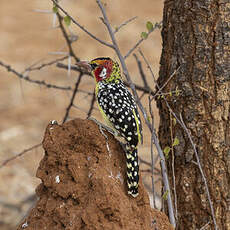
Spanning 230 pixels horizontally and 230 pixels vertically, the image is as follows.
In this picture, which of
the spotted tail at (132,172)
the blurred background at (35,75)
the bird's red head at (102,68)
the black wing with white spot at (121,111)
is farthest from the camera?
the blurred background at (35,75)

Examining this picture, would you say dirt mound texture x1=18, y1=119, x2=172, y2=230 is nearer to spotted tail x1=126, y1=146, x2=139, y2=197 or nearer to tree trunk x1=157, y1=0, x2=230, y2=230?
spotted tail x1=126, y1=146, x2=139, y2=197

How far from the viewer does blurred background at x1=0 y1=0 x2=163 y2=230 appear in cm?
875

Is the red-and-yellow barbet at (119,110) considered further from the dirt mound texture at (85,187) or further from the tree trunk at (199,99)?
the tree trunk at (199,99)

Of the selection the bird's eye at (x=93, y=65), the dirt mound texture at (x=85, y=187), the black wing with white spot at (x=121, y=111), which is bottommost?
the dirt mound texture at (x=85, y=187)

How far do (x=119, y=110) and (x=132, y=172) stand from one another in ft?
1.72

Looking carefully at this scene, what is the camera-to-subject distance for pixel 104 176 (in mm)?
3258

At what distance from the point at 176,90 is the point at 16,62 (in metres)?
8.53

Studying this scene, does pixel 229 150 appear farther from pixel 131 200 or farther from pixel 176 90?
pixel 131 200

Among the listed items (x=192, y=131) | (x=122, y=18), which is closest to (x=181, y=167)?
(x=192, y=131)

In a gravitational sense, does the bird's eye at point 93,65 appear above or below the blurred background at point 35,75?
below

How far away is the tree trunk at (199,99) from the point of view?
3990 mm

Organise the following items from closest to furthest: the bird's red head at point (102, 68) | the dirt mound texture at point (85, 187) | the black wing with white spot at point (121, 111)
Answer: the dirt mound texture at point (85, 187)
the black wing with white spot at point (121, 111)
the bird's red head at point (102, 68)

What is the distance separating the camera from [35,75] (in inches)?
452

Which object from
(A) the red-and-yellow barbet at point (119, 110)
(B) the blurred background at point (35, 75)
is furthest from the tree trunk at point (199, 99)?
(B) the blurred background at point (35, 75)
